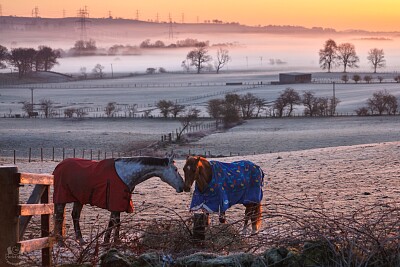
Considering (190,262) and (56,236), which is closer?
(190,262)

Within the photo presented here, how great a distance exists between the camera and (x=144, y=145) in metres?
49.1

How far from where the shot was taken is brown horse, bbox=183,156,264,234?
1281 centimetres

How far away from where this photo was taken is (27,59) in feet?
521

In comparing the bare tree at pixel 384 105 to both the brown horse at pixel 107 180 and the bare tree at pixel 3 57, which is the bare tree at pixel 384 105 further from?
the bare tree at pixel 3 57

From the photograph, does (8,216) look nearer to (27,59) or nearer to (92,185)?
(92,185)

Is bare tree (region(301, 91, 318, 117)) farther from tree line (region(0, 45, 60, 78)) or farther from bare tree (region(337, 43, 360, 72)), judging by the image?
bare tree (region(337, 43, 360, 72))

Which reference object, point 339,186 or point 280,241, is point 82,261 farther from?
point 339,186

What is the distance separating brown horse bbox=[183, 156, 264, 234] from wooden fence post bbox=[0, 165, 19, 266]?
551 cm

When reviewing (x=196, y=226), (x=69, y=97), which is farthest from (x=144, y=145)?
(x=69, y=97)

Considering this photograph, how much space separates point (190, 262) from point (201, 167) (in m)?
5.96

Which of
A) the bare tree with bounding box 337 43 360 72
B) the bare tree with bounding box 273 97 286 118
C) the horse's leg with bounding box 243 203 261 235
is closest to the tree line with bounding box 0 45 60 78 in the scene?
the bare tree with bounding box 337 43 360 72

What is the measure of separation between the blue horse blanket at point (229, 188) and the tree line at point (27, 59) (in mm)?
142910

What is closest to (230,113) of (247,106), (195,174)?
(247,106)

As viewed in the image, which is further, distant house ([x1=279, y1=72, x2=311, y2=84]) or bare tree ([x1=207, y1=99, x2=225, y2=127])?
distant house ([x1=279, y1=72, x2=311, y2=84])
